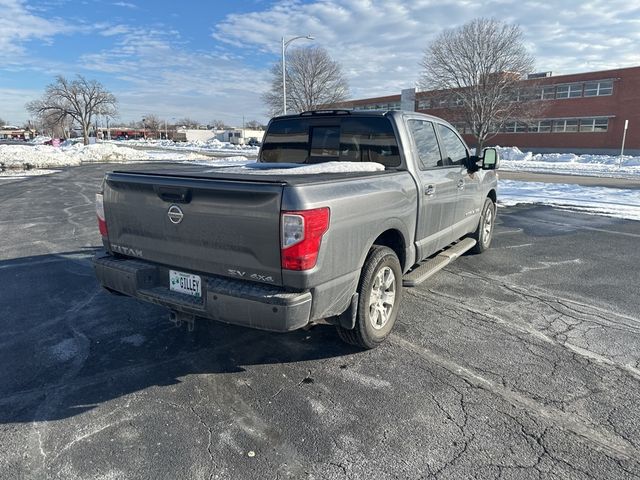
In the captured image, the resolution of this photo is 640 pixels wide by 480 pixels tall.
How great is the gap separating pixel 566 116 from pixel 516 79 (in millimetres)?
14979

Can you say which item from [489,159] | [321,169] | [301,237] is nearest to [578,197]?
[489,159]

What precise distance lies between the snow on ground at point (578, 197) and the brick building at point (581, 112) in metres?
19.8

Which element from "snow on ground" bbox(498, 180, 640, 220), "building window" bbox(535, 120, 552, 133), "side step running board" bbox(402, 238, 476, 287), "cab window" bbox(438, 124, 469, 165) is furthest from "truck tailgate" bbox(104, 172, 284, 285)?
"building window" bbox(535, 120, 552, 133)

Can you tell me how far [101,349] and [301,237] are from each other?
2.28 m

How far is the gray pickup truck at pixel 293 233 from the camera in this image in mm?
2807

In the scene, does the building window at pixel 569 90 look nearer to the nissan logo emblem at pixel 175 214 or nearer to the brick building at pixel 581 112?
the brick building at pixel 581 112

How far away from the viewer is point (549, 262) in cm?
654

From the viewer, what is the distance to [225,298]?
9.64 ft

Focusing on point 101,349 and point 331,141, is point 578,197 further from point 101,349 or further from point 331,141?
point 101,349

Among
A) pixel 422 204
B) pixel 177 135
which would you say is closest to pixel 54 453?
pixel 422 204

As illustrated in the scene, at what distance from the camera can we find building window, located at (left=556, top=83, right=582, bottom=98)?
137 ft

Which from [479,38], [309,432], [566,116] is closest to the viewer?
[309,432]

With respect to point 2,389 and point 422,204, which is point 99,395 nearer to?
point 2,389

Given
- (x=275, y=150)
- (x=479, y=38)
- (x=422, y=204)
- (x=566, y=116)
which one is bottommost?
(x=422, y=204)
